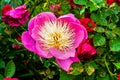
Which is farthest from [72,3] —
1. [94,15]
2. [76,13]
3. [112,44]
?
[112,44]

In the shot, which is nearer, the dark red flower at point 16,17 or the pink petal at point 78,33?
the pink petal at point 78,33

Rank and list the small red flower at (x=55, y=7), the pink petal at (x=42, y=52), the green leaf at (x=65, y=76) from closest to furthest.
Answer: the pink petal at (x=42, y=52) < the green leaf at (x=65, y=76) < the small red flower at (x=55, y=7)

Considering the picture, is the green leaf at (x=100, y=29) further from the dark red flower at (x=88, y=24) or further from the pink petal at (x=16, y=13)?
the pink petal at (x=16, y=13)

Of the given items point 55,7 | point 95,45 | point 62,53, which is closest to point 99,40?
point 95,45

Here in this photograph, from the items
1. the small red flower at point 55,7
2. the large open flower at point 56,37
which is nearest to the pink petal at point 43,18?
the large open flower at point 56,37

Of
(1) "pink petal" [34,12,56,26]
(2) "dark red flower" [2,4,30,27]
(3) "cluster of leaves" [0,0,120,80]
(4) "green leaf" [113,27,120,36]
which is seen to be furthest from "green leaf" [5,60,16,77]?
(4) "green leaf" [113,27,120,36]

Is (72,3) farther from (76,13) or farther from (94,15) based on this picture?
(94,15)

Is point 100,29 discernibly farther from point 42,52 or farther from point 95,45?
point 42,52

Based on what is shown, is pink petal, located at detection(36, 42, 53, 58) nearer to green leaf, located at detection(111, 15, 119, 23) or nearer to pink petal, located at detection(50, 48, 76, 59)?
pink petal, located at detection(50, 48, 76, 59)

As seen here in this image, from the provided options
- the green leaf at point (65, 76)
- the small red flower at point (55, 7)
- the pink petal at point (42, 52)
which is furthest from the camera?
the small red flower at point (55, 7)
